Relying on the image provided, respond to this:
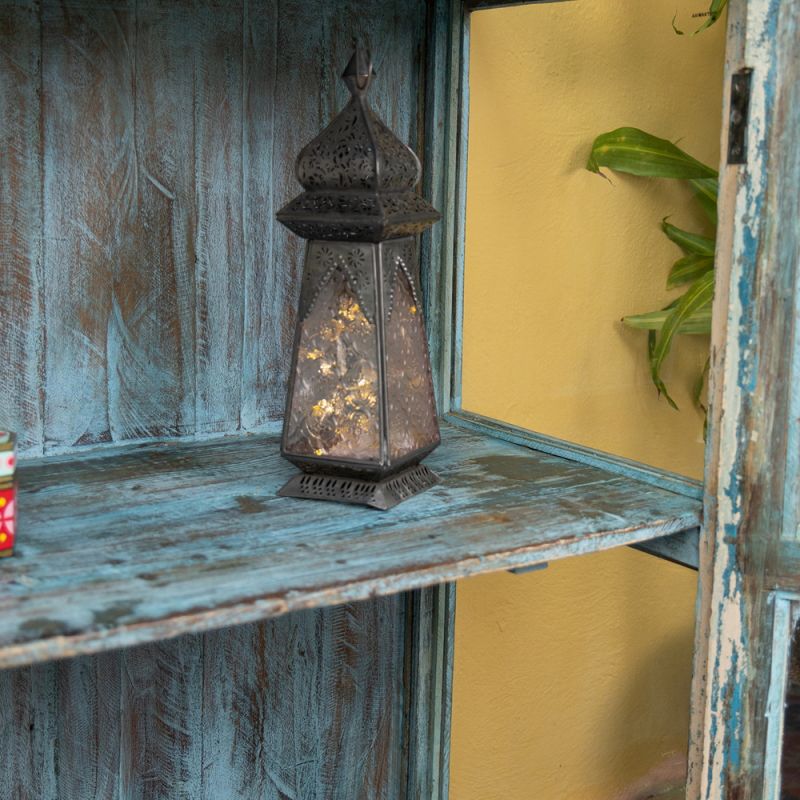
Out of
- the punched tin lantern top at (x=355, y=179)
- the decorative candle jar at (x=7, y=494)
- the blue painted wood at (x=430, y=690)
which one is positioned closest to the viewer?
the decorative candle jar at (x=7, y=494)

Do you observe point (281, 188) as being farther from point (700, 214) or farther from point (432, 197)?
point (700, 214)

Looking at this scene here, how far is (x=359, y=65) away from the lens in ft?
4.50

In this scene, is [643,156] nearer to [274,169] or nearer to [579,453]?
[579,453]

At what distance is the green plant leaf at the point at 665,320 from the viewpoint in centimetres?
146

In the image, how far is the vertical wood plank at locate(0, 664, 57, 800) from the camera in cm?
156

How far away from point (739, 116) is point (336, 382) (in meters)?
0.53

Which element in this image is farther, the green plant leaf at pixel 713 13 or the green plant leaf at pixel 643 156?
the green plant leaf at pixel 643 156

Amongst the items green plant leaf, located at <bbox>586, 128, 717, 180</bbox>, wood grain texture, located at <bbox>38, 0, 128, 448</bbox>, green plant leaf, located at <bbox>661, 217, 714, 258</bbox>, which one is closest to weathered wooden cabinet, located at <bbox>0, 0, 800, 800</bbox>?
wood grain texture, located at <bbox>38, 0, 128, 448</bbox>

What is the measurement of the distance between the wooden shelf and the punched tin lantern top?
321 mm

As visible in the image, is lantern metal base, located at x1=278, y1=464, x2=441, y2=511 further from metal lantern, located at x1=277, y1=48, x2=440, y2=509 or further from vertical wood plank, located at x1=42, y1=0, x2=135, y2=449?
vertical wood plank, located at x1=42, y1=0, x2=135, y2=449

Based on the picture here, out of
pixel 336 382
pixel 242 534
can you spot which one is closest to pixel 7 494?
pixel 242 534

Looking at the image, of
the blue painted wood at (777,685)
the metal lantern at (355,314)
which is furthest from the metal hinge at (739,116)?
the blue painted wood at (777,685)

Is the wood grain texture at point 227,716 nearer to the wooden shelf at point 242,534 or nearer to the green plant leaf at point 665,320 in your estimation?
the wooden shelf at point 242,534

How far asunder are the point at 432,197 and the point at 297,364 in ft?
1.54
